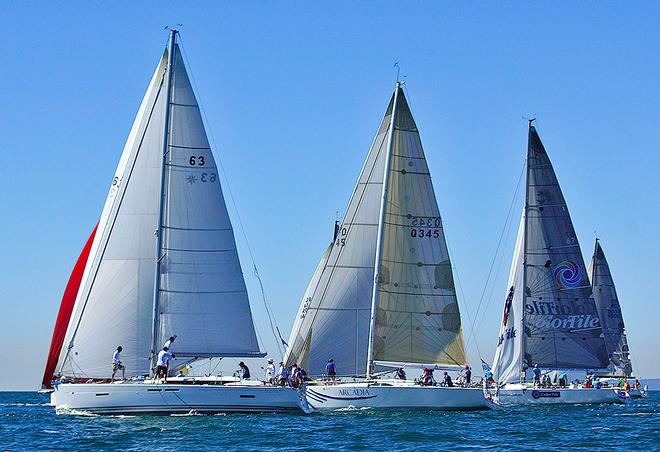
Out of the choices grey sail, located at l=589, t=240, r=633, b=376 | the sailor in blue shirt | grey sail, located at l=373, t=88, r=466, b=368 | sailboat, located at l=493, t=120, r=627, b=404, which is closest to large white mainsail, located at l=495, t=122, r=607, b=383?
sailboat, located at l=493, t=120, r=627, b=404

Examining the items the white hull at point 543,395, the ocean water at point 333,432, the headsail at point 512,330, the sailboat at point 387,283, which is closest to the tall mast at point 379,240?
the sailboat at point 387,283

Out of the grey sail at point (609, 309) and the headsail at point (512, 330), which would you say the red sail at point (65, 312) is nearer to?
the headsail at point (512, 330)

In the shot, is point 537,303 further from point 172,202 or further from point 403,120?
point 172,202

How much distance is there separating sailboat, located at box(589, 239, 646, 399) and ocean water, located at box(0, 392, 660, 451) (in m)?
29.9

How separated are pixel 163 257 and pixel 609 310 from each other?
40.9m

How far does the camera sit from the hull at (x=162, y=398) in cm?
3481

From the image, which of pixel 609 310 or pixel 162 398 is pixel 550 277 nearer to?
pixel 609 310

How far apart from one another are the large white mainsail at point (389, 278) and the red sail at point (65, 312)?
9103 mm

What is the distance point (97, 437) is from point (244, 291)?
900cm

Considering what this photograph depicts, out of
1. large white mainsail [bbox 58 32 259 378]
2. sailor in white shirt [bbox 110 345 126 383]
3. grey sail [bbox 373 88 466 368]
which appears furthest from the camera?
grey sail [bbox 373 88 466 368]

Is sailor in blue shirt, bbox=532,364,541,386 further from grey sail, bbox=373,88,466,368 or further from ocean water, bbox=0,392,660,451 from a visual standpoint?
ocean water, bbox=0,392,660,451

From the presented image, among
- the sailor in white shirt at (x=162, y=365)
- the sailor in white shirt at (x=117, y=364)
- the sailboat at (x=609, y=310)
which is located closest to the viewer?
the sailor in white shirt at (x=162, y=365)

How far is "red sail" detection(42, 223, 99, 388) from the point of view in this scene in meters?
36.8

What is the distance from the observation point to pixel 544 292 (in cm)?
5481
